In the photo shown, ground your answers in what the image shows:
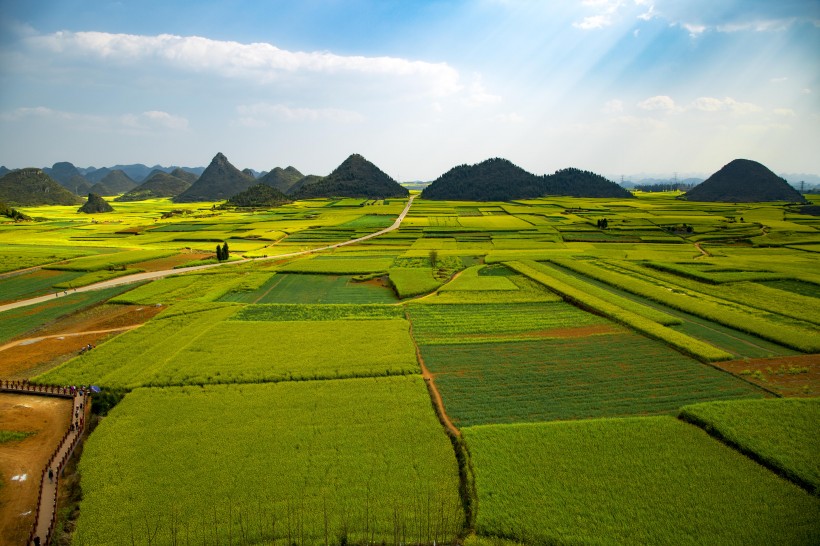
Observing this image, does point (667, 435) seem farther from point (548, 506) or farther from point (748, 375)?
point (748, 375)

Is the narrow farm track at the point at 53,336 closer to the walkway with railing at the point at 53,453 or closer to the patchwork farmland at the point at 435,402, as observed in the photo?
the patchwork farmland at the point at 435,402

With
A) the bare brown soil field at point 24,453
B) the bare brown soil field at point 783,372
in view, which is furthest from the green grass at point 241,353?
the bare brown soil field at point 783,372

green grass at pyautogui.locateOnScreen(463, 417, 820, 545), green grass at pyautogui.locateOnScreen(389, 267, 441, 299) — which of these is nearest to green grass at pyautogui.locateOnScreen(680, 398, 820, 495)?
green grass at pyautogui.locateOnScreen(463, 417, 820, 545)

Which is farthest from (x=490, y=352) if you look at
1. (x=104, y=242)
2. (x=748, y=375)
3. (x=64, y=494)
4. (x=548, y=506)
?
(x=104, y=242)

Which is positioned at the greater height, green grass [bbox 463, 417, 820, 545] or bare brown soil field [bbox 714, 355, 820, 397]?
bare brown soil field [bbox 714, 355, 820, 397]

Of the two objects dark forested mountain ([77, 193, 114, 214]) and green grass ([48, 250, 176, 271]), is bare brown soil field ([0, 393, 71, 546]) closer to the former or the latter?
green grass ([48, 250, 176, 271])

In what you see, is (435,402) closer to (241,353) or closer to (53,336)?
(241,353)
